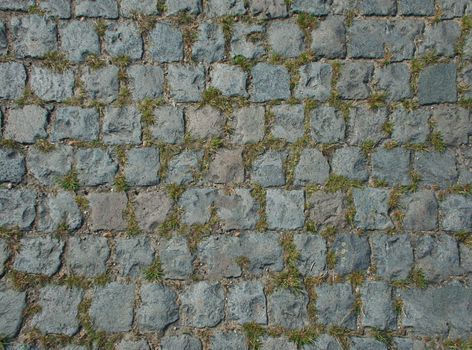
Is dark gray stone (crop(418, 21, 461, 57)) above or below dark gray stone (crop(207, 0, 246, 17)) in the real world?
below

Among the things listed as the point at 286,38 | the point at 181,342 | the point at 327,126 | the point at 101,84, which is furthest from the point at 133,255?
the point at 286,38

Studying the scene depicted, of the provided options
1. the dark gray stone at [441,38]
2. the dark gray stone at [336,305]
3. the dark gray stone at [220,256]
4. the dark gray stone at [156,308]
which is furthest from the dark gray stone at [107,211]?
the dark gray stone at [441,38]

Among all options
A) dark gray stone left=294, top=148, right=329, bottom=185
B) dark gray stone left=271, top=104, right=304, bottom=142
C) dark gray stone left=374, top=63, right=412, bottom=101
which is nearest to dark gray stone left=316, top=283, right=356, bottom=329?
dark gray stone left=294, top=148, right=329, bottom=185

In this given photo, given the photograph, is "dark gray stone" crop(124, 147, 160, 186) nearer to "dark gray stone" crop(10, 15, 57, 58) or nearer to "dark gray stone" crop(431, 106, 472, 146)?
"dark gray stone" crop(10, 15, 57, 58)

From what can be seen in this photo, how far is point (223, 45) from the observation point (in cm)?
382

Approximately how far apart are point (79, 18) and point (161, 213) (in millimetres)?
1453

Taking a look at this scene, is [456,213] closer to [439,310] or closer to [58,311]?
[439,310]

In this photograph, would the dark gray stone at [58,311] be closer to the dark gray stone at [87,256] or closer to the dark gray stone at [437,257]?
the dark gray stone at [87,256]

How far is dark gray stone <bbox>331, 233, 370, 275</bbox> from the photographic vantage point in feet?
11.9

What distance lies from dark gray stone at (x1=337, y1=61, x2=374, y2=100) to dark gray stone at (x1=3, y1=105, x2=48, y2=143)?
6.63 feet

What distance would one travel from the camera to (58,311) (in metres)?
3.51

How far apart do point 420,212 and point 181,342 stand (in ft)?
5.86

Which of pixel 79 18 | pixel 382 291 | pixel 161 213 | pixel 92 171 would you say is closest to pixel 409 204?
pixel 382 291

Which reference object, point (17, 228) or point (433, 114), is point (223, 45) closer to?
point (433, 114)
